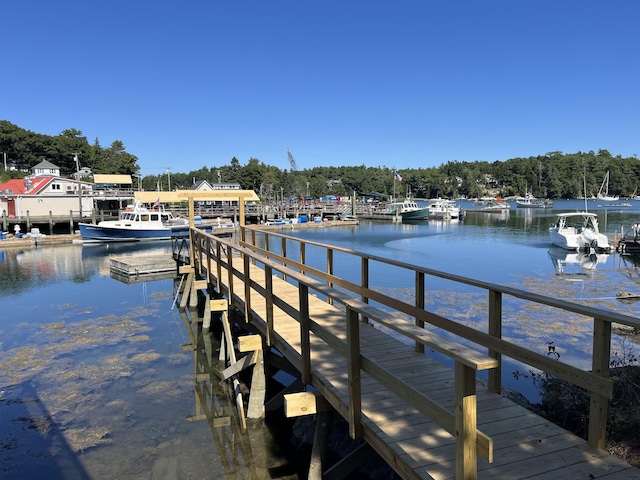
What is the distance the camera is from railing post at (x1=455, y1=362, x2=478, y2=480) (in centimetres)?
236

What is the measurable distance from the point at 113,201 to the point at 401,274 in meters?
40.9

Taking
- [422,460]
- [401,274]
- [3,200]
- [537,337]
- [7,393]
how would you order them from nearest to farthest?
[422,460], [7,393], [537,337], [401,274], [3,200]

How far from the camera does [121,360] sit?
10055 millimetres

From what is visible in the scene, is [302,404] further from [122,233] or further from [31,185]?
[31,185]

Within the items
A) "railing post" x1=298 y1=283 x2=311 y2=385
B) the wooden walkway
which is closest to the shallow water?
"railing post" x1=298 y1=283 x2=311 y2=385

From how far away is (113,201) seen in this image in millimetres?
51719

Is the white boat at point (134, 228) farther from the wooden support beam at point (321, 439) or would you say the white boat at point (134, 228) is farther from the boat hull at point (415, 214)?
the boat hull at point (415, 214)

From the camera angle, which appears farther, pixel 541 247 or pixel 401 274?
pixel 541 247

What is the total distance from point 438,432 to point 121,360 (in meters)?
8.38

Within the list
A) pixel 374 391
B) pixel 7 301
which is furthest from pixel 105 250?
pixel 374 391

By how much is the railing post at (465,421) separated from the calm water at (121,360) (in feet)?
13.1

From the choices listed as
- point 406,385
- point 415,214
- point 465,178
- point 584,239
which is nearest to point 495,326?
point 406,385

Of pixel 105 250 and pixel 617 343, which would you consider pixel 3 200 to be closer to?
pixel 105 250

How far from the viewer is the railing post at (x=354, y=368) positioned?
3.57 meters
